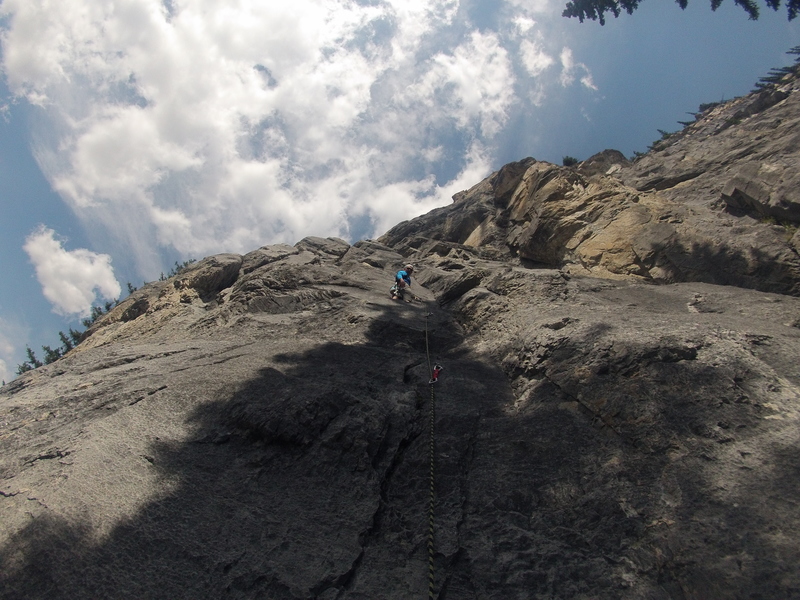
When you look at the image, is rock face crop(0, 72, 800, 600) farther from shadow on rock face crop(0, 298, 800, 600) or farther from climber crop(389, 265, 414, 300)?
climber crop(389, 265, 414, 300)

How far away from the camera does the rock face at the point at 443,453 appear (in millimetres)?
3564

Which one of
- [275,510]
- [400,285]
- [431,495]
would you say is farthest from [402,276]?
[275,510]

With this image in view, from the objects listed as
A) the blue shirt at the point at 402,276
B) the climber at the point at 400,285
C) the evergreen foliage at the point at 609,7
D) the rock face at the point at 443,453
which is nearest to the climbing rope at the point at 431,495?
the rock face at the point at 443,453

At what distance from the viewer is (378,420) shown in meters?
5.64

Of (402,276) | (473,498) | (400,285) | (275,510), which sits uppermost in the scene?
(402,276)

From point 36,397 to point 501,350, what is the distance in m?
7.10

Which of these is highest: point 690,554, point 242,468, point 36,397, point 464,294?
point 36,397

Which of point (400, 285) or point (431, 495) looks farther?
point (400, 285)

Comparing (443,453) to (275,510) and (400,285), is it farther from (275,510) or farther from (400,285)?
(400,285)

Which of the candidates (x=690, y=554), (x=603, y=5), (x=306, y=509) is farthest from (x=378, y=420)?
(x=603, y=5)

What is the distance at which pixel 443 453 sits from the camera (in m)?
5.18

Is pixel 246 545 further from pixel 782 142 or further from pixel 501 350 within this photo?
pixel 782 142

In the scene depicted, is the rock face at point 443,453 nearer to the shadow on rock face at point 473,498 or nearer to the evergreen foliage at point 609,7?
the shadow on rock face at point 473,498

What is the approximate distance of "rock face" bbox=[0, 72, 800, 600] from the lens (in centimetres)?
356
